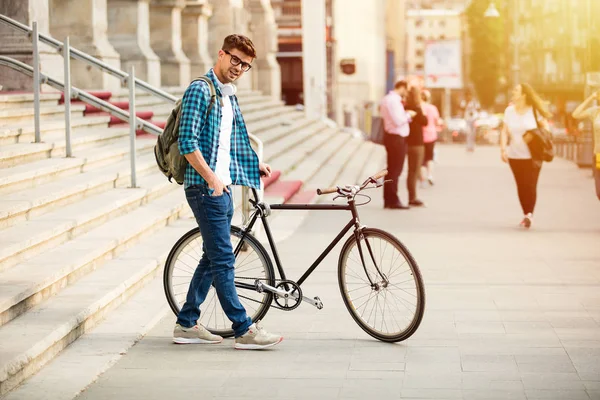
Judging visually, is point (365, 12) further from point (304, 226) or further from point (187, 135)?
point (187, 135)

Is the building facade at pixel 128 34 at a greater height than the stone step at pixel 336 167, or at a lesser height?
greater

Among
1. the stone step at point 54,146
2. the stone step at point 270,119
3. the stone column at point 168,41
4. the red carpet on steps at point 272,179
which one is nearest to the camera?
the stone step at point 54,146

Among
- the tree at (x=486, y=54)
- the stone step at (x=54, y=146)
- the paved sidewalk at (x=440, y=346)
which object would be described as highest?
the tree at (x=486, y=54)

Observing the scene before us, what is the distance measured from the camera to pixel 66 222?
9.02m

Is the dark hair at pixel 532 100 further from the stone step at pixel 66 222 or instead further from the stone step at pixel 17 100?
the stone step at pixel 17 100

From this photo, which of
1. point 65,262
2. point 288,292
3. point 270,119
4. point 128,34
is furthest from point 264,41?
point 288,292

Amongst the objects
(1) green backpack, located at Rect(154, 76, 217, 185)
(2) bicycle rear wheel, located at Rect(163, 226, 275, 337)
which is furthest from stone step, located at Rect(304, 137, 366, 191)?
(1) green backpack, located at Rect(154, 76, 217, 185)

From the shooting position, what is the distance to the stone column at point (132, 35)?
20.7 metres

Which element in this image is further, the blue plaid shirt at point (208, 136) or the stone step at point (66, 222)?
the stone step at point (66, 222)

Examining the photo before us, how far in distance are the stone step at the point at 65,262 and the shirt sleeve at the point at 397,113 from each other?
4.67 metres

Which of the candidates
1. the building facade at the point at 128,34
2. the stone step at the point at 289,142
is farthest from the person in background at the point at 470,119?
the building facade at the point at 128,34

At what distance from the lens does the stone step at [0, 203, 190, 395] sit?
609 cm

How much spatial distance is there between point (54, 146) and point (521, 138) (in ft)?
17.3

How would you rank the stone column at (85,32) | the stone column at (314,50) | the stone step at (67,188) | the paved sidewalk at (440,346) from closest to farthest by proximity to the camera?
1. the paved sidewalk at (440,346)
2. the stone step at (67,188)
3. the stone column at (85,32)
4. the stone column at (314,50)
